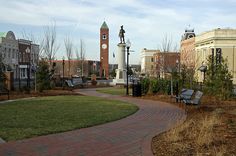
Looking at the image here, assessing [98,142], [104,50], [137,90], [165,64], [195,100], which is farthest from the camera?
[104,50]

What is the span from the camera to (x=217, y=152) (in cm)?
743

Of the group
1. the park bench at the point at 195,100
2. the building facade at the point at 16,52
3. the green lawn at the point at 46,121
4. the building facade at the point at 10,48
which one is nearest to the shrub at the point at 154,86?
the park bench at the point at 195,100

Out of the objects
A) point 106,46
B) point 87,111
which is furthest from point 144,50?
point 87,111

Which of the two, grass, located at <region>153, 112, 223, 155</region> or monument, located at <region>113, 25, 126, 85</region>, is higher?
monument, located at <region>113, 25, 126, 85</region>

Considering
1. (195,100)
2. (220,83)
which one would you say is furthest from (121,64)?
(195,100)

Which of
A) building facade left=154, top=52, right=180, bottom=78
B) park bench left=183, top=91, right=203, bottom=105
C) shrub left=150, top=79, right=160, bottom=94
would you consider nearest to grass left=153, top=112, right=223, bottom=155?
park bench left=183, top=91, right=203, bottom=105

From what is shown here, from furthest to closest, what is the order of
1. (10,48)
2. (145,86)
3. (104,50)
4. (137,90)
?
(104,50) < (10,48) < (145,86) < (137,90)

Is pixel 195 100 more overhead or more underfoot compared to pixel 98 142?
more overhead

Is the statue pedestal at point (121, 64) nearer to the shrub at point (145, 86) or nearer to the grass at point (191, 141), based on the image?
the shrub at point (145, 86)

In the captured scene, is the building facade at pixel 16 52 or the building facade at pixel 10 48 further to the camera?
the building facade at pixel 16 52

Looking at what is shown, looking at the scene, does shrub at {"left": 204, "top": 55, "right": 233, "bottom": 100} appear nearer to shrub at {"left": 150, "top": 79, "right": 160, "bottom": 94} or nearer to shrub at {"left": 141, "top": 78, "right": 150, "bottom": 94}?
shrub at {"left": 150, "top": 79, "right": 160, "bottom": 94}

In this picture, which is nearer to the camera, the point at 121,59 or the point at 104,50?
the point at 121,59

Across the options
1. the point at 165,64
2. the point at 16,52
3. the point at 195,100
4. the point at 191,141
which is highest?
the point at 16,52

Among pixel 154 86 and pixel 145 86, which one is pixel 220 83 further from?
pixel 145 86
